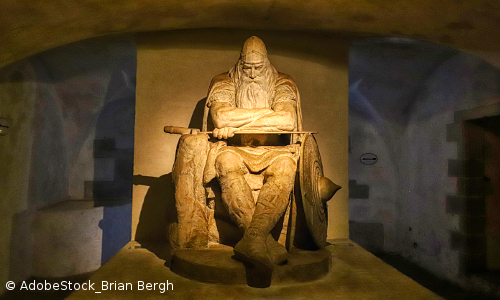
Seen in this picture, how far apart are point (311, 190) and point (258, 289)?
0.92m

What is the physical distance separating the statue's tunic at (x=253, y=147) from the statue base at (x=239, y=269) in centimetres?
61

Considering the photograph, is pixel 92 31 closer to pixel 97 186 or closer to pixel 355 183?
pixel 97 186

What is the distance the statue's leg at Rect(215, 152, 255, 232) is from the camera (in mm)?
2955

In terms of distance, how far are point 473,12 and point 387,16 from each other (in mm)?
746

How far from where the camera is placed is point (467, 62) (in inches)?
190

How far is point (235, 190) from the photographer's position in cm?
298

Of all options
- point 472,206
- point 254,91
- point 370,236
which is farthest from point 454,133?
point 254,91

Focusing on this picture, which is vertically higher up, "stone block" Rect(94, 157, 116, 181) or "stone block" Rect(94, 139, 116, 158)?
"stone block" Rect(94, 139, 116, 158)

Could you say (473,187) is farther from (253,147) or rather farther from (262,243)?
(262,243)

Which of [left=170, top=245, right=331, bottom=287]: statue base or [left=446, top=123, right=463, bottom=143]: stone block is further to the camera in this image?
[left=446, top=123, right=463, bottom=143]: stone block

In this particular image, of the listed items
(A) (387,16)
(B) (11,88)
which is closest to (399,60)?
(A) (387,16)

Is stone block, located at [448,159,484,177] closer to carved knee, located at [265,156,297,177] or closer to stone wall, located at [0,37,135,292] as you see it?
carved knee, located at [265,156,297,177]

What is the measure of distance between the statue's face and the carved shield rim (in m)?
0.71

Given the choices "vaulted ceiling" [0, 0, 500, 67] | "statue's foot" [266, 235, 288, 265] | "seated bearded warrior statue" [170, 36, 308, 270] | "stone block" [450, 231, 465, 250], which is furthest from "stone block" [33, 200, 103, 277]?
"stone block" [450, 231, 465, 250]
